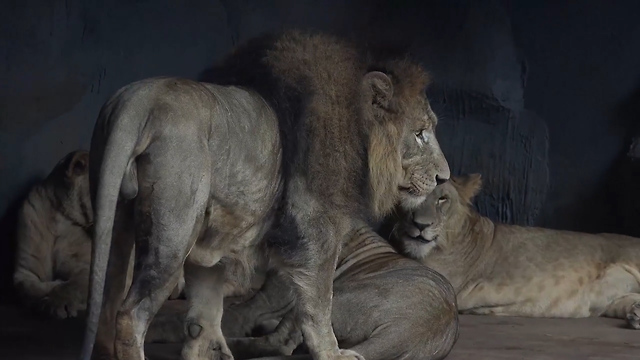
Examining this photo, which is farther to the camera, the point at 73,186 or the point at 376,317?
the point at 73,186

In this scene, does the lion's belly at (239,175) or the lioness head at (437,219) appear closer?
the lion's belly at (239,175)

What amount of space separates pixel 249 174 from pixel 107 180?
2.21 feet

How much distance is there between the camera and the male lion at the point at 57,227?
6.33 metres

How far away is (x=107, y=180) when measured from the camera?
347 cm

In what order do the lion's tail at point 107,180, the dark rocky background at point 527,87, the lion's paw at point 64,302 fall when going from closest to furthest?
the lion's tail at point 107,180
the lion's paw at point 64,302
the dark rocky background at point 527,87

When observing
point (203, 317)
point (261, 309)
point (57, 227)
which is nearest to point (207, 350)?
point (203, 317)

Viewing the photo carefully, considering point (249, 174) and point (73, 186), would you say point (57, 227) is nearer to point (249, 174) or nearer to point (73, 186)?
point (73, 186)

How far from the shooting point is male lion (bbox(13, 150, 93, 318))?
6.33 meters

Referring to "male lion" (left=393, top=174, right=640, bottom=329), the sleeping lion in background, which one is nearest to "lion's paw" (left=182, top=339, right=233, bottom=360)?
the sleeping lion in background

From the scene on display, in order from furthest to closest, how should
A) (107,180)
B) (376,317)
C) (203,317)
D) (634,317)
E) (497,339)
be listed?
(634,317), (497,339), (376,317), (203,317), (107,180)

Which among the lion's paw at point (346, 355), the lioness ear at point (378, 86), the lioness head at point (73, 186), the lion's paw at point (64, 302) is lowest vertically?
the lion's paw at point (64, 302)

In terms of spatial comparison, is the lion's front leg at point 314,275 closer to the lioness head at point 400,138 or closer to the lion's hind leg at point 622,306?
the lioness head at point 400,138

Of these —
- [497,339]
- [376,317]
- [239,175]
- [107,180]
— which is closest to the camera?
[107,180]

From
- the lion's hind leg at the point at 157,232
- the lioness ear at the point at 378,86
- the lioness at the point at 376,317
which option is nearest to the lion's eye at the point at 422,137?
the lioness ear at the point at 378,86
